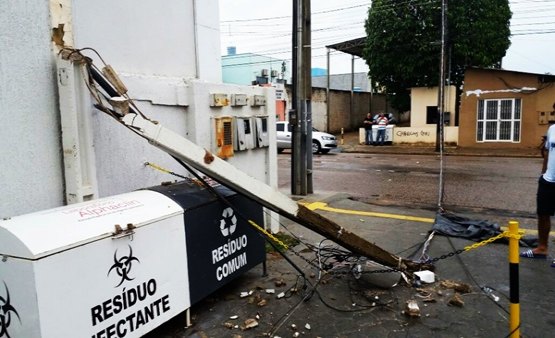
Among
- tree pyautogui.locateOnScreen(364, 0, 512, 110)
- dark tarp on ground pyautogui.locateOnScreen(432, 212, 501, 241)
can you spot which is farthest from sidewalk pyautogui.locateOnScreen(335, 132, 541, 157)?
dark tarp on ground pyautogui.locateOnScreen(432, 212, 501, 241)

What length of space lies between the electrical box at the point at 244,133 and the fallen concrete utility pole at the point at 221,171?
2.03 meters

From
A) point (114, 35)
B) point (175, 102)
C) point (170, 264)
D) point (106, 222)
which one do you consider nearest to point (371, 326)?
point (170, 264)

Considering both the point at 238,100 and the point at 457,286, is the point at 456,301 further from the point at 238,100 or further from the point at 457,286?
the point at 238,100

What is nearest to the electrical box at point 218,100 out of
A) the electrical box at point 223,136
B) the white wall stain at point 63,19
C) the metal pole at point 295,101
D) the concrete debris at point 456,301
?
the electrical box at point 223,136

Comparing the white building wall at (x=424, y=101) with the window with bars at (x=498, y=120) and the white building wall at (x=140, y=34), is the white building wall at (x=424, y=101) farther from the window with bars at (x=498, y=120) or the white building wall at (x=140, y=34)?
the white building wall at (x=140, y=34)

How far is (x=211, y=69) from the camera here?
6641 mm

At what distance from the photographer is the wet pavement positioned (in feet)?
13.6

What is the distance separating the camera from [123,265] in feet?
11.5

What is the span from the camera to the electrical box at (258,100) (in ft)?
22.4

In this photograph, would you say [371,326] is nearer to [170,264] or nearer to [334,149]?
[170,264]

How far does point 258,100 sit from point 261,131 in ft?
1.59

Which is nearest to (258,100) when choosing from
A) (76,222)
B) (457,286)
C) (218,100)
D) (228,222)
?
(218,100)

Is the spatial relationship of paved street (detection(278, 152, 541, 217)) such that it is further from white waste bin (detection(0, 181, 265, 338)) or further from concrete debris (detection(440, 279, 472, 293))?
white waste bin (detection(0, 181, 265, 338))

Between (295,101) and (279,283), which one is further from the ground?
(295,101)
